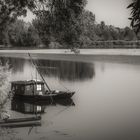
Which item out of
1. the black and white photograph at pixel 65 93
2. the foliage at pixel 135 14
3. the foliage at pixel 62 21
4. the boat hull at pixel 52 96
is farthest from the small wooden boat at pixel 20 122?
the foliage at pixel 135 14

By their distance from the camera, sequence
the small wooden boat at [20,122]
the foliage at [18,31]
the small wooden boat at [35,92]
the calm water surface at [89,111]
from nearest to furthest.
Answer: the foliage at [18,31]
the small wooden boat at [20,122]
the calm water surface at [89,111]
the small wooden boat at [35,92]

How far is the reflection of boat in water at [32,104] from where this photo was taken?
32125 millimetres

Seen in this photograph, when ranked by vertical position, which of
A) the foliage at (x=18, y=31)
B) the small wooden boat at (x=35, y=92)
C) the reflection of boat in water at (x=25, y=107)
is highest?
the foliage at (x=18, y=31)

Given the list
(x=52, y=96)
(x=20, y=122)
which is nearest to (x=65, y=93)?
(x=52, y=96)

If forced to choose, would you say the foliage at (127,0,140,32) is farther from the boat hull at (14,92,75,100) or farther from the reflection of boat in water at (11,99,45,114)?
the boat hull at (14,92,75,100)

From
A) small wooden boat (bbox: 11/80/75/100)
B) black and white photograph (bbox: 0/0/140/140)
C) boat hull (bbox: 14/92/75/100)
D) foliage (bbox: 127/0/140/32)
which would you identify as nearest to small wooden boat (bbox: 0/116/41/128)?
Result: black and white photograph (bbox: 0/0/140/140)

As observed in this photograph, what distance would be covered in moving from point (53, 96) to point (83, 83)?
13.2 metres

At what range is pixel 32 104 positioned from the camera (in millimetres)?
35625

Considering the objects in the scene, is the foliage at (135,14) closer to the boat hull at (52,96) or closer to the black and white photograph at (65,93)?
the black and white photograph at (65,93)

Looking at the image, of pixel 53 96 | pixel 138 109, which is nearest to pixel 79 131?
pixel 138 109

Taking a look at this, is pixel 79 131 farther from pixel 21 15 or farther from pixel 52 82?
pixel 52 82

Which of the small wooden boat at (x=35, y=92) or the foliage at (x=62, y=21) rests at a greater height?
the foliage at (x=62, y=21)

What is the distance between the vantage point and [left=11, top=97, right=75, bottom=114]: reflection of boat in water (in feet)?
105

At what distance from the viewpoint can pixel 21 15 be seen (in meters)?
10.1
